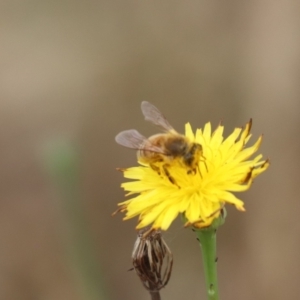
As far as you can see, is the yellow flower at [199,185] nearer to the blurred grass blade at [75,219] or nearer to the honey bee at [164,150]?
the honey bee at [164,150]

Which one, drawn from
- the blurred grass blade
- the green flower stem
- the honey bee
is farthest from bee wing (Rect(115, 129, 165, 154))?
the blurred grass blade

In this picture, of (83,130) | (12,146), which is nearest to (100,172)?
(83,130)

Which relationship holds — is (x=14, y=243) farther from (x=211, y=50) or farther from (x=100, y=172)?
(x=211, y=50)

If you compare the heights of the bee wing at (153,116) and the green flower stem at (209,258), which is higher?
the bee wing at (153,116)

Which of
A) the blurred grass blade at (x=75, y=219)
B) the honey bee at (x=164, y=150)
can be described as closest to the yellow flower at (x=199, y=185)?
the honey bee at (x=164, y=150)

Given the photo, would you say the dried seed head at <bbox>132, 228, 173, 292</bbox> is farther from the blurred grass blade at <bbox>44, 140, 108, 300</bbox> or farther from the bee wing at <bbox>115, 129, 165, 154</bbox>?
the blurred grass blade at <bbox>44, 140, 108, 300</bbox>

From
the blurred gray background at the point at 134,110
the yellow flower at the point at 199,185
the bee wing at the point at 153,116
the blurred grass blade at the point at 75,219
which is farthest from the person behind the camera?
the blurred gray background at the point at 134,110

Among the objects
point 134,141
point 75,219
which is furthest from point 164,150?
point 75,219
